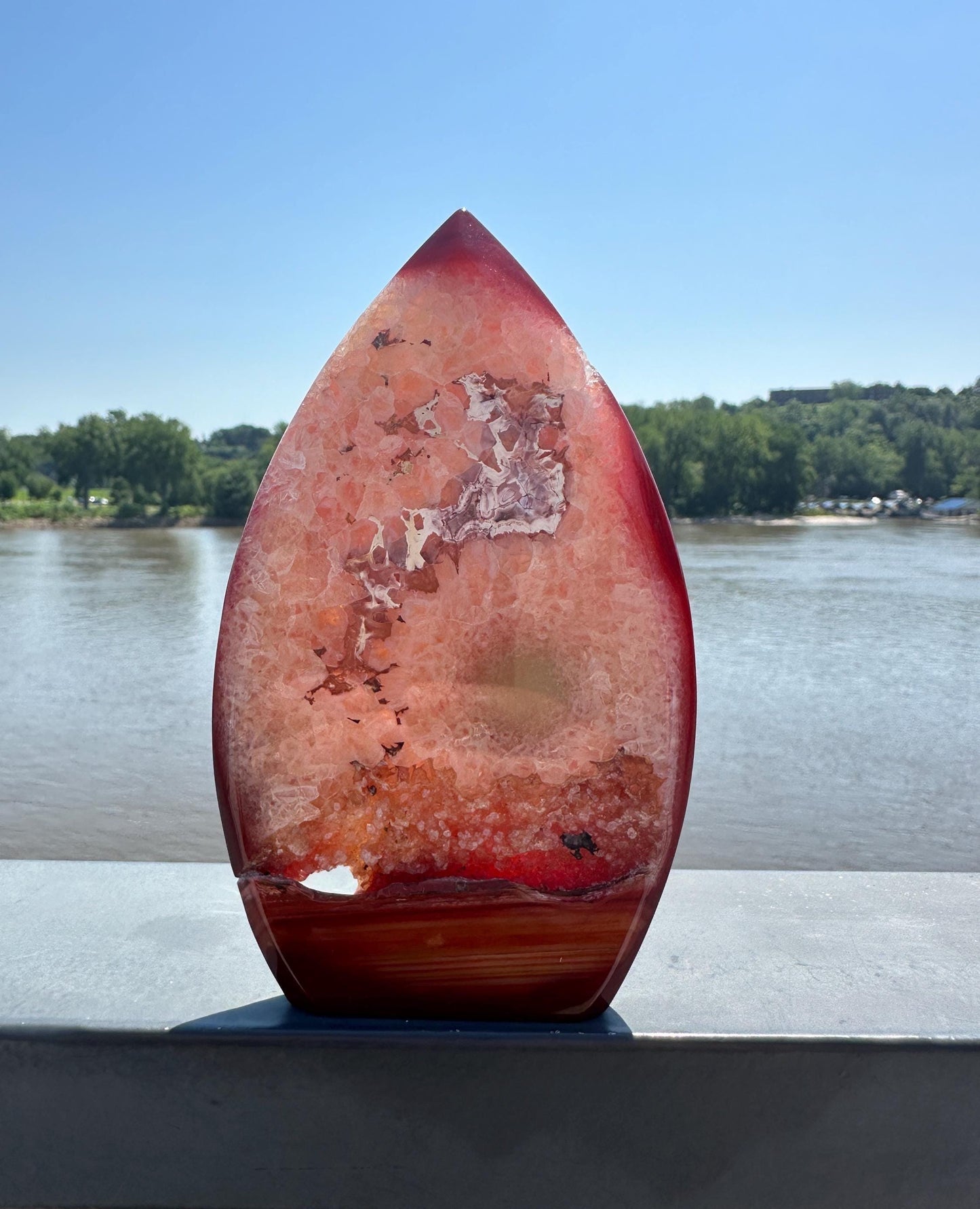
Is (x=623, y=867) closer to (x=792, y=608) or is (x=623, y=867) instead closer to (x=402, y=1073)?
(x=402, y=1073)

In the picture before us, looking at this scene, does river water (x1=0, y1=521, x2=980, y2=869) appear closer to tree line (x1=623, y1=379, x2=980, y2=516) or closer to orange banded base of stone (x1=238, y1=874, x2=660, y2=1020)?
orange banded base of stone (x1=238, y1=874, x2=660, y2=1020)

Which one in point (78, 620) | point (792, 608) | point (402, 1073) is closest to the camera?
point (402, 1073)

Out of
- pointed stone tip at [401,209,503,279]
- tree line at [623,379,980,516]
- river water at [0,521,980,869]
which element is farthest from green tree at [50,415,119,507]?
pointed stone tip at [401,209,503,279]

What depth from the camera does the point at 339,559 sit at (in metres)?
2.03

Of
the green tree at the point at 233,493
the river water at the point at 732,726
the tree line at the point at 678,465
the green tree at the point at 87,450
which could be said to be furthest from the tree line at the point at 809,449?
the river water at the point at 732,726

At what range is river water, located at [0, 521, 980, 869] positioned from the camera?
5738mm

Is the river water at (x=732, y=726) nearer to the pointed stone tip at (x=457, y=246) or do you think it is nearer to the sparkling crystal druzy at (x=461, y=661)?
the sparkling crystal druzy at (x=461, y=661)

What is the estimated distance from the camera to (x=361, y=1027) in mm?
2025

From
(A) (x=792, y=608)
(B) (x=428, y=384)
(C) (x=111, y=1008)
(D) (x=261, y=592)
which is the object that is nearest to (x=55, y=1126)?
(C) (x=111, y=1008)

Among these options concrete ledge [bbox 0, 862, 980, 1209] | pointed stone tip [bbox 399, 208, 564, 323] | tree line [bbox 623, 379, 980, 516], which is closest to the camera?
concrete ledge [bbox 0, 862, 980, 1209]

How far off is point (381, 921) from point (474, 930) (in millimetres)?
167

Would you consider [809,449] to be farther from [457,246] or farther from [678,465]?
[457,246]

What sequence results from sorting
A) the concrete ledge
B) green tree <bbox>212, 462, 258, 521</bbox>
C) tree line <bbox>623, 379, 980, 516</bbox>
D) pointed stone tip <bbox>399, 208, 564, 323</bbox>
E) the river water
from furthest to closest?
tree line <bbox>623, 379, 980, 516</bbox> < green tree <bbox>212, 462, 258, 521</bbox> < the river water < pointed stone tip <bbox>399, 208, 564, 323</bbox> < the concrete ledge

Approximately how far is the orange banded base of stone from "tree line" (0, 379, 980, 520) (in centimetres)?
4769
